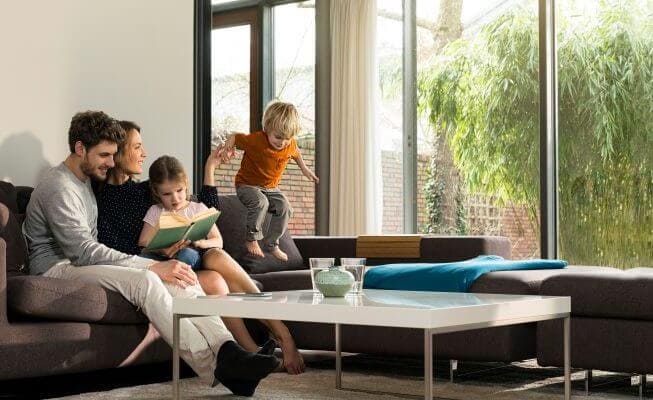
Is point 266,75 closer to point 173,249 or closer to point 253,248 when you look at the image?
point 253,248

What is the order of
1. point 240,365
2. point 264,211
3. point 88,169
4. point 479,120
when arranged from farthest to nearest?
point 479,120, point 264,211, point 88,169, point 240,365

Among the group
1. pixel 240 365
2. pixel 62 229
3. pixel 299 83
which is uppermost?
pixel 299 83

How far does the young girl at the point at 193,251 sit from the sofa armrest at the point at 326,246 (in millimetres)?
1020

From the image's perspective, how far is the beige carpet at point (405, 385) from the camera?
342 cm

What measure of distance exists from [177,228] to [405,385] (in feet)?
3.37

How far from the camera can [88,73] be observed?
4.52 meters

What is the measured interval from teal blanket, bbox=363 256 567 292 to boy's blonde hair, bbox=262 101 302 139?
1.33 meters

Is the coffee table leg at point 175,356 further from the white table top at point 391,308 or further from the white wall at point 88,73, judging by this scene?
the white wall at point 88,73

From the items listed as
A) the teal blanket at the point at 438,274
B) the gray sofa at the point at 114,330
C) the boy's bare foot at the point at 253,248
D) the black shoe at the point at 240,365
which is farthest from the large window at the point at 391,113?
the black shoe at the point at 240,365

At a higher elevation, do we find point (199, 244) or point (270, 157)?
point (270, 157)

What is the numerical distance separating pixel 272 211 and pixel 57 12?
1476 millimetres

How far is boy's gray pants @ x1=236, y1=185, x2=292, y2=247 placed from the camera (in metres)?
4.80

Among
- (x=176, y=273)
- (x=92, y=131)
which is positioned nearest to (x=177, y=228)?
(x=176, y=273)

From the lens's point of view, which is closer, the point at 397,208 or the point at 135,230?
the point at 135,230
